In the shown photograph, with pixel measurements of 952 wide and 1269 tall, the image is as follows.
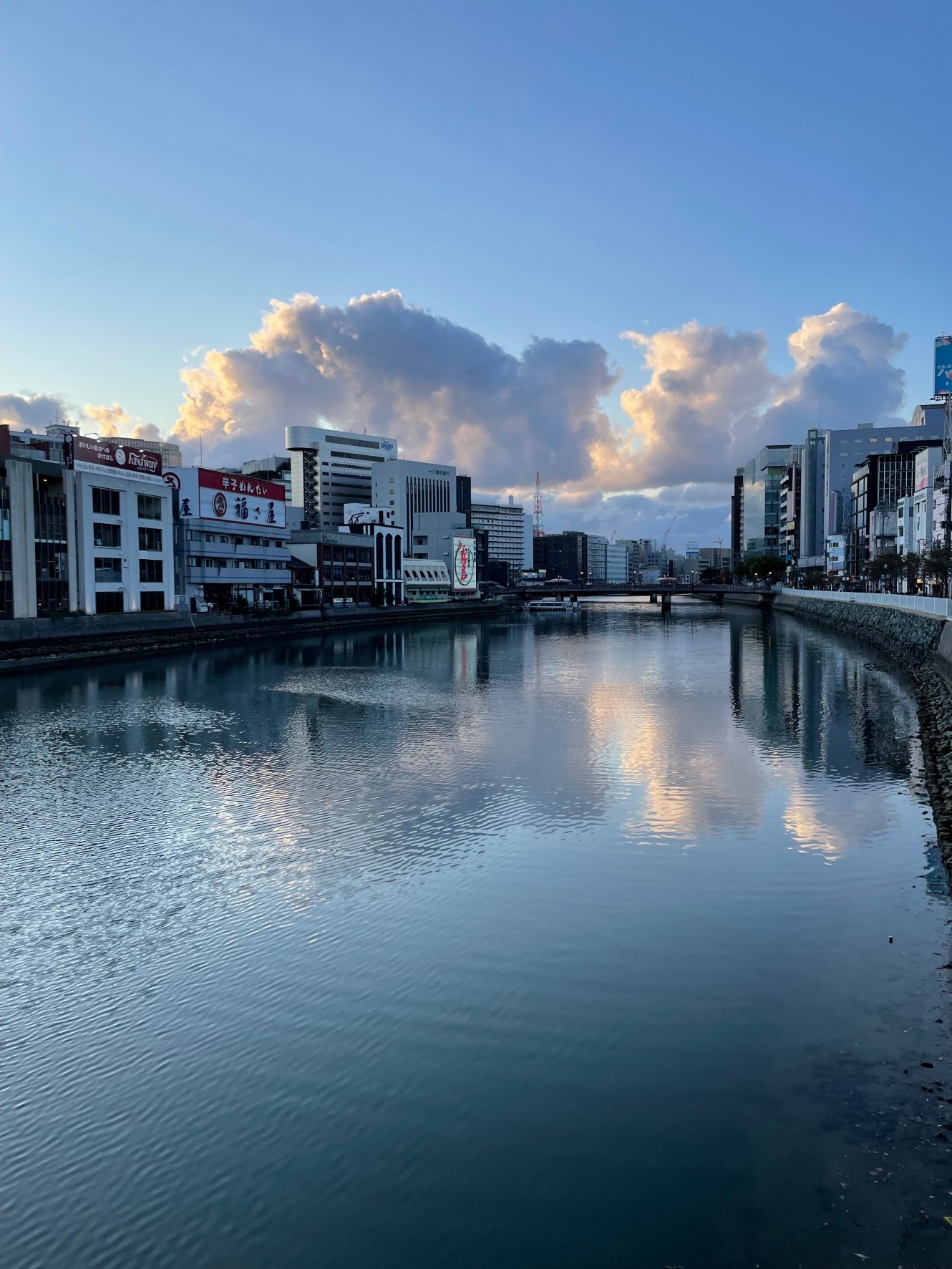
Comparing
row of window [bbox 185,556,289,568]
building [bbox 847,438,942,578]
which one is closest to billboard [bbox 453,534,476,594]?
row of window [bbox 185,556,289,568]

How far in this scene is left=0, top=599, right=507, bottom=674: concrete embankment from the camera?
5666 cm

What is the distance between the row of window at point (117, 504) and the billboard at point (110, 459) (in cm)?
145

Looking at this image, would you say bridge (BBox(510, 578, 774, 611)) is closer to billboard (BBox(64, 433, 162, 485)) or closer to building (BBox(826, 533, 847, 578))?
building (BBox(826, 533, 847, 578))

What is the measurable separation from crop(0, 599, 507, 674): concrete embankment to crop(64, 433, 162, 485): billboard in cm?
1145

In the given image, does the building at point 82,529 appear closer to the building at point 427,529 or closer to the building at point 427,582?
the building at point 427,582

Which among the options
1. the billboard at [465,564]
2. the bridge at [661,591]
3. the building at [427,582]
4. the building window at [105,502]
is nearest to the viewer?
the building window at [105,502]

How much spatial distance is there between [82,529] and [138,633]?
886cm

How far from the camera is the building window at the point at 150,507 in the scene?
73.9 meters

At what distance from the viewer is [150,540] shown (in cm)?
7450

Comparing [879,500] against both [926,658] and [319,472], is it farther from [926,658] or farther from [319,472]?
[319,472]

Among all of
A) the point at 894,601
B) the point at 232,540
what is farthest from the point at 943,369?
the point at 232,540

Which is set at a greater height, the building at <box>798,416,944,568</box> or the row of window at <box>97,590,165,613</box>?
the building at <box>798,416,944,568</box>

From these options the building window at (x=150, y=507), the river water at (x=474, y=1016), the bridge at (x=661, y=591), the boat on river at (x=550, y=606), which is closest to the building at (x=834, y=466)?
the bridge at (x=661, y=591)

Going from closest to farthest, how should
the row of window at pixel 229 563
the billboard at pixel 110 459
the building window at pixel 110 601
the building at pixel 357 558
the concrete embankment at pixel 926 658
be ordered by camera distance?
the concrete embankment at pixel 926 658 < the billboard at pixel 110 459 < the building window at pixel 110 601 < the row of window at pixel 229 563 < the building at pixel 357 558
